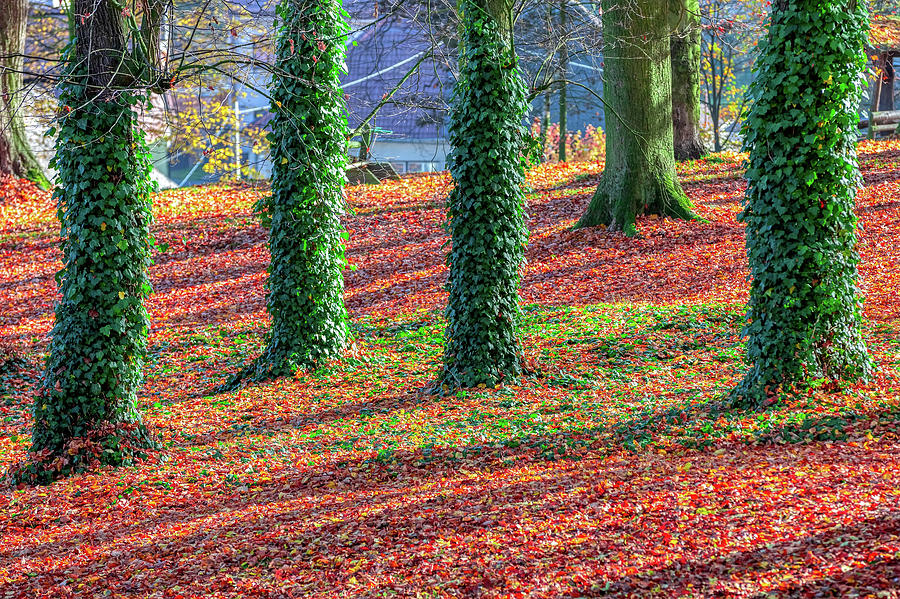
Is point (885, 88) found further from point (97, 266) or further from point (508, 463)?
point (97, 266)

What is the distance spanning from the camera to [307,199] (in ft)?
34.5

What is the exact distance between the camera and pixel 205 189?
21.4 meters

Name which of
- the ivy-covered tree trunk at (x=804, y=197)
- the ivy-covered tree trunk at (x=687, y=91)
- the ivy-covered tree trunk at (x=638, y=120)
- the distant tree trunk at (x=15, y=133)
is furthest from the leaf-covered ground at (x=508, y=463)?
the distant tree trunk at (x=15, y=133)

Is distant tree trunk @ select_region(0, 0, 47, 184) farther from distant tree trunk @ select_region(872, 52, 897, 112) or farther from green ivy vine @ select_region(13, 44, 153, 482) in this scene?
distant tree trunk @ select_region(872, 52, 897, 112)

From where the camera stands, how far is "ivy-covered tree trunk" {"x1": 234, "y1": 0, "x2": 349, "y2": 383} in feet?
33.5

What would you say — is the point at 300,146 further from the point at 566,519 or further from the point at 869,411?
the point at 869,411

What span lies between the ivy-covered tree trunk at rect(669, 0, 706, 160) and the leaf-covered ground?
18.6ft

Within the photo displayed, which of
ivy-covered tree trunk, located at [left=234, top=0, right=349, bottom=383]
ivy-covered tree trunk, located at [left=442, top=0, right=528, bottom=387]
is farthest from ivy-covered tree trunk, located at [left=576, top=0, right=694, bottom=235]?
ivy-covered tree trunk, located at [left=234, top=0, right=349, bottom=383]

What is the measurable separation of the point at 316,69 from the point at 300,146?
0.97 metres

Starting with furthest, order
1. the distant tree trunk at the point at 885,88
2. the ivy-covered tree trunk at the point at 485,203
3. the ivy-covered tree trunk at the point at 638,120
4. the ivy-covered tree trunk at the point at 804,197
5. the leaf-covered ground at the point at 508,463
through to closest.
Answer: the distant tree trunk at the point at 885,88
the ivy-covered tree trunk at the point at 638,120
the ivy-covered tree trunk at the point at 485,203
the ivy-covered tree trunk at the point at 804,197
the leaf-covered ground at the point at 508,463

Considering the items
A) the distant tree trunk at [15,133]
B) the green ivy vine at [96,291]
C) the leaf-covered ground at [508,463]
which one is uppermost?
the distant tree trunk at [15,133]

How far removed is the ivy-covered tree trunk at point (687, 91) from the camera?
1892 centimetres

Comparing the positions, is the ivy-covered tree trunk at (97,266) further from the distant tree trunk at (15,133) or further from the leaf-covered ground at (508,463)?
the distant tree trunk at (15,133)

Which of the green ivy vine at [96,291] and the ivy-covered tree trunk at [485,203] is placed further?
the ivy-covered tree trunk at [485,203]
